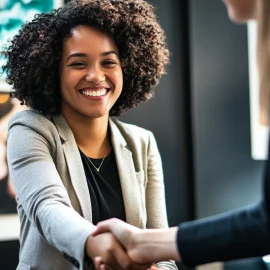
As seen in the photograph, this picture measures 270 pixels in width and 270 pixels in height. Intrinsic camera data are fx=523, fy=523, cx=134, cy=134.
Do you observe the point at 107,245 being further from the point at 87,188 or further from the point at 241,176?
the point at 241,176

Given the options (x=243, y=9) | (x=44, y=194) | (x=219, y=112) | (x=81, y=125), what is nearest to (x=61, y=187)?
(x=44, y=194)

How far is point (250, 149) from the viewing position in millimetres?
3100

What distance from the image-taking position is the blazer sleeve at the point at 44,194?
1349 millimetres

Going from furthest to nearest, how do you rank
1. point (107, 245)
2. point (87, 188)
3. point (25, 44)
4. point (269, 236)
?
point (25, 44) → point (87, 188) → point (107, 245) → point (269, 236)

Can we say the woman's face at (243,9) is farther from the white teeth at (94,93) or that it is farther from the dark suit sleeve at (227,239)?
the white teeth at (94,93)

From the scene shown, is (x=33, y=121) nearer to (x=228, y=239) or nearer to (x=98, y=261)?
(x=98, y=261)

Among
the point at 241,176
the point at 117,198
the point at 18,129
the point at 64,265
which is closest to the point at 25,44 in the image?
the point at 18,129

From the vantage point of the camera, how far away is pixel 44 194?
4.74ft

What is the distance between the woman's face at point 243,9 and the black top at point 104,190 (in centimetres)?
74

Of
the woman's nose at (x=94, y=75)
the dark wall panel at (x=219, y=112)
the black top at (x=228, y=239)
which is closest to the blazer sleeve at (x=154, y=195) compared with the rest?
the woman's nose at (x=94, y=75)

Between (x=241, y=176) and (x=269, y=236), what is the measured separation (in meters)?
1.91

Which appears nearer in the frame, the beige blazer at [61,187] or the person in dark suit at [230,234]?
the person in dark suit at [230,234]

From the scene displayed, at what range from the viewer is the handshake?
1.30 metres

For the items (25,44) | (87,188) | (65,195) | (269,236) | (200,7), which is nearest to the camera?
(269,236)
